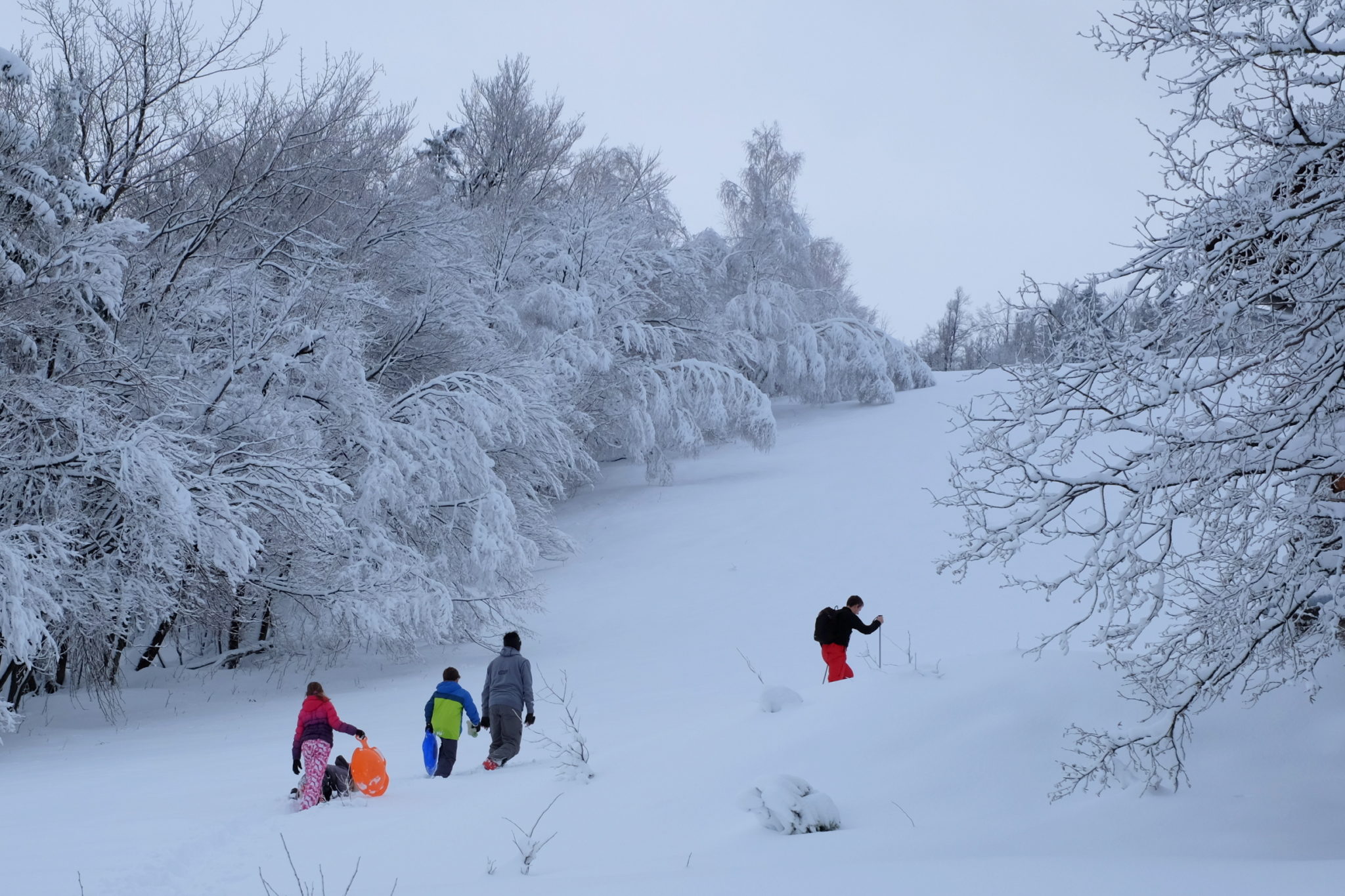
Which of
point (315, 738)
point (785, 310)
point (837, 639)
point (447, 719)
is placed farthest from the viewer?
point (785, 310)

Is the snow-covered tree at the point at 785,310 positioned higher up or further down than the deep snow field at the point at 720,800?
higher up

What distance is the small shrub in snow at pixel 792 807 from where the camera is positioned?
5219mm

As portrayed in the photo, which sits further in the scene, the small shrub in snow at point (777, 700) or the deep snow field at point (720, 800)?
the small shrub in snow at point (777, 700)

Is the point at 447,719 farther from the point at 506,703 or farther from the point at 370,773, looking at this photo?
the point at 370,773

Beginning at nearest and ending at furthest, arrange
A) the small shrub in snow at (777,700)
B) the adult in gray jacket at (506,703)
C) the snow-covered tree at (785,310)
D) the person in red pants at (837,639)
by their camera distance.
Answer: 1. the small shrub in snow at (777,700)
2. the adult in gray jacket at (506,703)
3. the person in red pants at (837,639)
4. the snow-covered tree at (785,310)

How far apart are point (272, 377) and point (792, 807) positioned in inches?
440

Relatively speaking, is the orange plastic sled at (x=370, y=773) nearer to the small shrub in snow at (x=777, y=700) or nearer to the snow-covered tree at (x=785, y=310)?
the small shrub in snow at (x=777, y=700)

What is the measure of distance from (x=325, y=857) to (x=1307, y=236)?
5996mm

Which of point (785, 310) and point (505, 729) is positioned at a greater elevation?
point (785, 310)

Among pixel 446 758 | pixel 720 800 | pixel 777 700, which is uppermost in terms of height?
pixel 777 700

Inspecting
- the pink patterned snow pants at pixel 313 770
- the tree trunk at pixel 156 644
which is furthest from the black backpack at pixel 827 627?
the tree trunk at pixel 156 644

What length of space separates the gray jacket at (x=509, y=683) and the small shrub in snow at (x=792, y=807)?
157 inches

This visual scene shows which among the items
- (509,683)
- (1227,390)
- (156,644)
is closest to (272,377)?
(156,644)

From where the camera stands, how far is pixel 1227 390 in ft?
15.9
